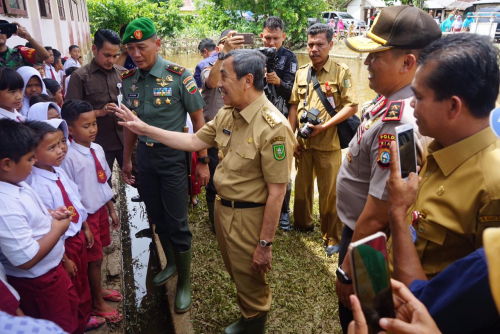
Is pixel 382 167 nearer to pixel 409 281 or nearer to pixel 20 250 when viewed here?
pixel 409 281

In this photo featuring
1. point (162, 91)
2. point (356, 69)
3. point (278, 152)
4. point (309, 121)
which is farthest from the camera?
point (356, 69)

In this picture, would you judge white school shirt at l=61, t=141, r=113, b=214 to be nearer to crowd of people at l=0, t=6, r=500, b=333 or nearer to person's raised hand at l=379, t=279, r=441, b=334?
crowd of people at l=0, t=6, r=500, b=333

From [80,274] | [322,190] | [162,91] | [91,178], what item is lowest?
[322,190]

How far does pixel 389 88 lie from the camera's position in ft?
5.72

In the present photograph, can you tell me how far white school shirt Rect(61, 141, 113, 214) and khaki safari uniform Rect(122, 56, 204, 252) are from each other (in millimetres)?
412

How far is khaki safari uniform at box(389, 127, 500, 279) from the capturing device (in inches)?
43.9

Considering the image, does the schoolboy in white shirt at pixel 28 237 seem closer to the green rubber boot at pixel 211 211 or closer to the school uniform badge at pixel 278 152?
the school uniform badge at pixel 278 152

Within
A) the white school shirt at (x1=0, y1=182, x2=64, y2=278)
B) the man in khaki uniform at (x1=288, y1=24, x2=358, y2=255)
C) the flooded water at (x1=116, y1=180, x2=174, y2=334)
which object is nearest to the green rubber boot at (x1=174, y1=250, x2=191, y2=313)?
the flooded water at (x1=116, y1=180, x2=174, y2=334)

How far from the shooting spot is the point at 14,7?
17.4ft

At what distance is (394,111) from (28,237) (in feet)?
5.97

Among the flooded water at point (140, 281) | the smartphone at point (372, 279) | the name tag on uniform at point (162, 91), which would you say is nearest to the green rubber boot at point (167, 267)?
the flooded water at point (140, 281)

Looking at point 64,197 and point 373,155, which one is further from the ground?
point 373,155

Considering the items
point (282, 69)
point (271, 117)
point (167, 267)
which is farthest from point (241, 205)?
point (282, 69)

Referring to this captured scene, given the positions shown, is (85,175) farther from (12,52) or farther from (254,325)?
(12,52)
